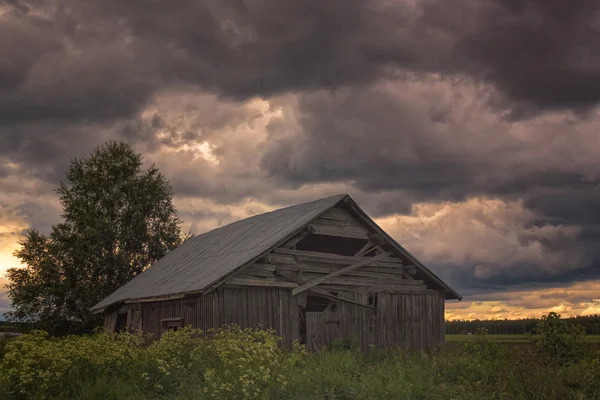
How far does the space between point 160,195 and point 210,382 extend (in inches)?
A: 1460

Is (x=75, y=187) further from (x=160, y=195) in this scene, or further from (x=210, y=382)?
(x=210, y=382)

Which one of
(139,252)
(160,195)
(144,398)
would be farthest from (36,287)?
(144,398)

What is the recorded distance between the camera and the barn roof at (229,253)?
75.7ft

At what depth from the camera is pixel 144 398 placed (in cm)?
1362

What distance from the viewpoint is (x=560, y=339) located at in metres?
18.5

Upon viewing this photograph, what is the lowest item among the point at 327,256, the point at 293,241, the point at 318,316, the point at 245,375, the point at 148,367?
the point at 148,367

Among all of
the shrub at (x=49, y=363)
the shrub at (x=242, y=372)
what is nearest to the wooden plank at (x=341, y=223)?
the shrub at (x=242, y=372)

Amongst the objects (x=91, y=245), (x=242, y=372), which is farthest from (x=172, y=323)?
(x=91, y=245)

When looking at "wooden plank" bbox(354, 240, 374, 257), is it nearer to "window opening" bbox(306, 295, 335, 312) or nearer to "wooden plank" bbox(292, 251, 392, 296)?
"wooden plank" bbox(292, 251, 392, 296)

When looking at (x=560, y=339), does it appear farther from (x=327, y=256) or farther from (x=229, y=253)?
(x=229, y=253)

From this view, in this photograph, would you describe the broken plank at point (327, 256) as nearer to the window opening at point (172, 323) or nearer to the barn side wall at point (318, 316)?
the barn side wall at point (318, 316)

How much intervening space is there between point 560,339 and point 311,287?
8929mm

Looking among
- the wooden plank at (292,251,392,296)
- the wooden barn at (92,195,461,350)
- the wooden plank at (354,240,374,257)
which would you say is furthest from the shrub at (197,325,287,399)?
the wooden plank at (354,240,374,257)

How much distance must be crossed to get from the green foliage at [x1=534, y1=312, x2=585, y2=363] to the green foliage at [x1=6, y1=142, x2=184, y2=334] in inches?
1284
